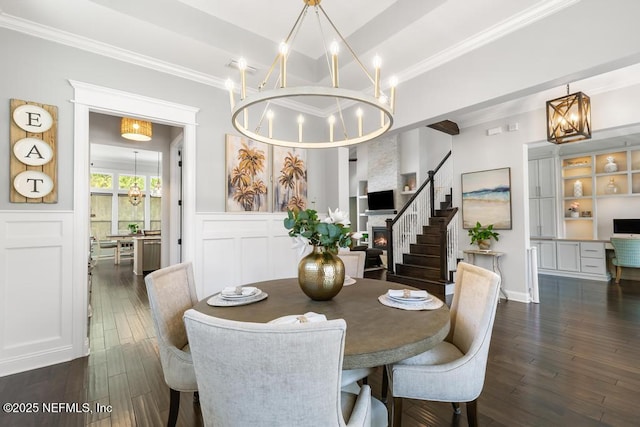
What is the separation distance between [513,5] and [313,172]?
2752 millimetres

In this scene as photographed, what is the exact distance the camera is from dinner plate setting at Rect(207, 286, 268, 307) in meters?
1.64

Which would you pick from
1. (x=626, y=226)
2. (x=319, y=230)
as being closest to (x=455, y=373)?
(x=319, y=230)

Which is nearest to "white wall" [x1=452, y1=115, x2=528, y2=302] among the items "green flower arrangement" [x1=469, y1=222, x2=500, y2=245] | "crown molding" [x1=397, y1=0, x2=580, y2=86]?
"green flower arrangement" [x1=469, y1=222, x2=500, y2=245]

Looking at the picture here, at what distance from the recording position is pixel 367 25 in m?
2.78

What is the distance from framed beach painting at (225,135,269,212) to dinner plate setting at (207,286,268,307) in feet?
6.14

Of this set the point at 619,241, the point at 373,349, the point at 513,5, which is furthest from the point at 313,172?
the point at 619,241

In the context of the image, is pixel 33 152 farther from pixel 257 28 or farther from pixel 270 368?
pixel 270 368

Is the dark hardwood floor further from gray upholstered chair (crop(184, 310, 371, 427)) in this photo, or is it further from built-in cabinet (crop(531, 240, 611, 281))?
built-in cabinet (crop(531, 240, 611, 281))

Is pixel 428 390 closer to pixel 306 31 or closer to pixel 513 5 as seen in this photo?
pixel 513 5

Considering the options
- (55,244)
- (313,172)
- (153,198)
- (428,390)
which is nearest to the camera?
(428,390)

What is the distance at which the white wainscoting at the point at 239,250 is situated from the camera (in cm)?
332

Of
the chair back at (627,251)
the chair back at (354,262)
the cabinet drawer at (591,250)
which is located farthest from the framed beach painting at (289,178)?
the cabinet drawer at (591,250)

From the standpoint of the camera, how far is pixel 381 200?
9.28m

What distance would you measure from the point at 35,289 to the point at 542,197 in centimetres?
872
